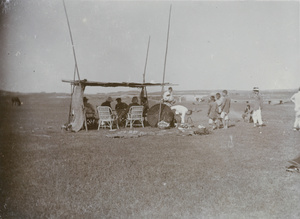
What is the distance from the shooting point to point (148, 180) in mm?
5152

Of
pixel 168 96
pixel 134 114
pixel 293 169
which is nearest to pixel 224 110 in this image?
pixel 168 96

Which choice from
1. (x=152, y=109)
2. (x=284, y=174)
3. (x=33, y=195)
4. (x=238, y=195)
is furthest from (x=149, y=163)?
(x=152, y=109)

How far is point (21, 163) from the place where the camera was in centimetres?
618

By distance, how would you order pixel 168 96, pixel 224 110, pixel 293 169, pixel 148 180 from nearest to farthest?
pixel 148 180
pixel 293 169
pixel 224 110
pixel 168 96

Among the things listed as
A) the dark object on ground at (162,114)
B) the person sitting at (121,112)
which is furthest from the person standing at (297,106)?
the person sitting at (121,112)

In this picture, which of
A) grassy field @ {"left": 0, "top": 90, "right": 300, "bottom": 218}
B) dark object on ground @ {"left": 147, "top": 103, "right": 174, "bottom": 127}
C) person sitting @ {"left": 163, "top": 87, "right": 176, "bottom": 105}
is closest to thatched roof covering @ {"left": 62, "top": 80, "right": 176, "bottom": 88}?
person sitting @ {"left": 163, "top": 87, "right": 176, "bottom": 105}

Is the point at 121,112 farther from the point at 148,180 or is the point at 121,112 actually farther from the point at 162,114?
the point at 148,180

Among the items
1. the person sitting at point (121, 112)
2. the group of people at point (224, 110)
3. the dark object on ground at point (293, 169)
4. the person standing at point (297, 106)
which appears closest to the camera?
the dark object on ground at point (293, 169)

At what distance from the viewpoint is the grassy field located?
4297 mm

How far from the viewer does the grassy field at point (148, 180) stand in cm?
430

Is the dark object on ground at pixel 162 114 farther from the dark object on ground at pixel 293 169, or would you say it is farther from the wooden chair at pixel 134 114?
the dark object on ground at pixel 293 169

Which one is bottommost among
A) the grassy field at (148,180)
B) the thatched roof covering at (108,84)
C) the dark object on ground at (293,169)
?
the grassy field at (148,180)

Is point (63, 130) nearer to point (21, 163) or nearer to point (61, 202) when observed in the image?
point (21, 163)

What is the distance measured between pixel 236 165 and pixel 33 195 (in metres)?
4.40
